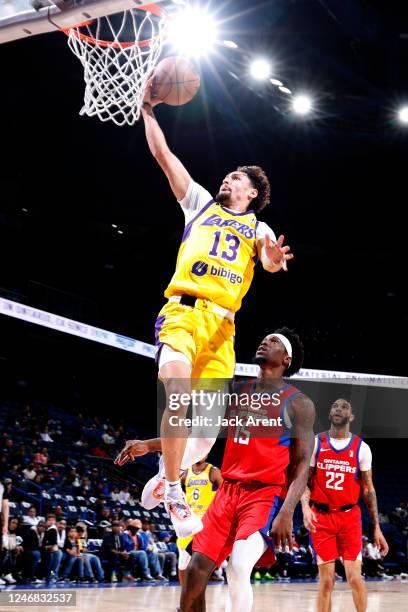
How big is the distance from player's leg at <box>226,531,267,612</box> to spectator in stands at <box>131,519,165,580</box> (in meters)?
8.94

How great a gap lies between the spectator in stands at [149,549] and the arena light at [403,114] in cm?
970

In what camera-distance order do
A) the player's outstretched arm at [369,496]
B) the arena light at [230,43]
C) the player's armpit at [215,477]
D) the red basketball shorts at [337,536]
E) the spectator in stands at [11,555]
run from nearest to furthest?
the red basketball shorts at [337,536] < the player's outstretched arm at [369,496] < the player's armpit at [215,477] < the spectator in stands at [11,555] < the arena light at [230,43]

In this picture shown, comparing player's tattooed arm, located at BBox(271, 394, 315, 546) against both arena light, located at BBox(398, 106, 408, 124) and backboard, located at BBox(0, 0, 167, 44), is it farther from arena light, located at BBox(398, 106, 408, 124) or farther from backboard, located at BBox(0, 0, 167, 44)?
arena light, located at BBox(398, 106, 408, 124)

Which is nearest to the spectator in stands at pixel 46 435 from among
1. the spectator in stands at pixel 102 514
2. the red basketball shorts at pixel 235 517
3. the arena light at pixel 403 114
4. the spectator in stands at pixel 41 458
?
the spectator in stands at pixel 41 458

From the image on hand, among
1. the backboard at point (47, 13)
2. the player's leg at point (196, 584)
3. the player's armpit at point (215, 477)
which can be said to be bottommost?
the player's leg at point (196, 584)

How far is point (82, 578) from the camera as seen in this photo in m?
11.7

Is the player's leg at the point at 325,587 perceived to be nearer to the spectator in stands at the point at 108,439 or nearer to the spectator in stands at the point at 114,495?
the spectator in stands at the point at 114,495

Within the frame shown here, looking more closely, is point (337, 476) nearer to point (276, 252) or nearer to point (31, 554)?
point (276, 252)

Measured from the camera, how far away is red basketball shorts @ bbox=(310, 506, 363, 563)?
705 centimetres

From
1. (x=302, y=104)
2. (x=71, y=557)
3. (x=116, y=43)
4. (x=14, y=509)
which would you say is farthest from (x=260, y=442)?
(x=302, y=104)

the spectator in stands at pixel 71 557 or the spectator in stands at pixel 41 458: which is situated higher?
the spectator in stands at pixel 41 458

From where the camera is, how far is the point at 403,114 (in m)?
15.5

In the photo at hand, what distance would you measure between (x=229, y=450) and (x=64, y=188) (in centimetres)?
1615

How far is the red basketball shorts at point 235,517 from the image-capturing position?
4.48m
